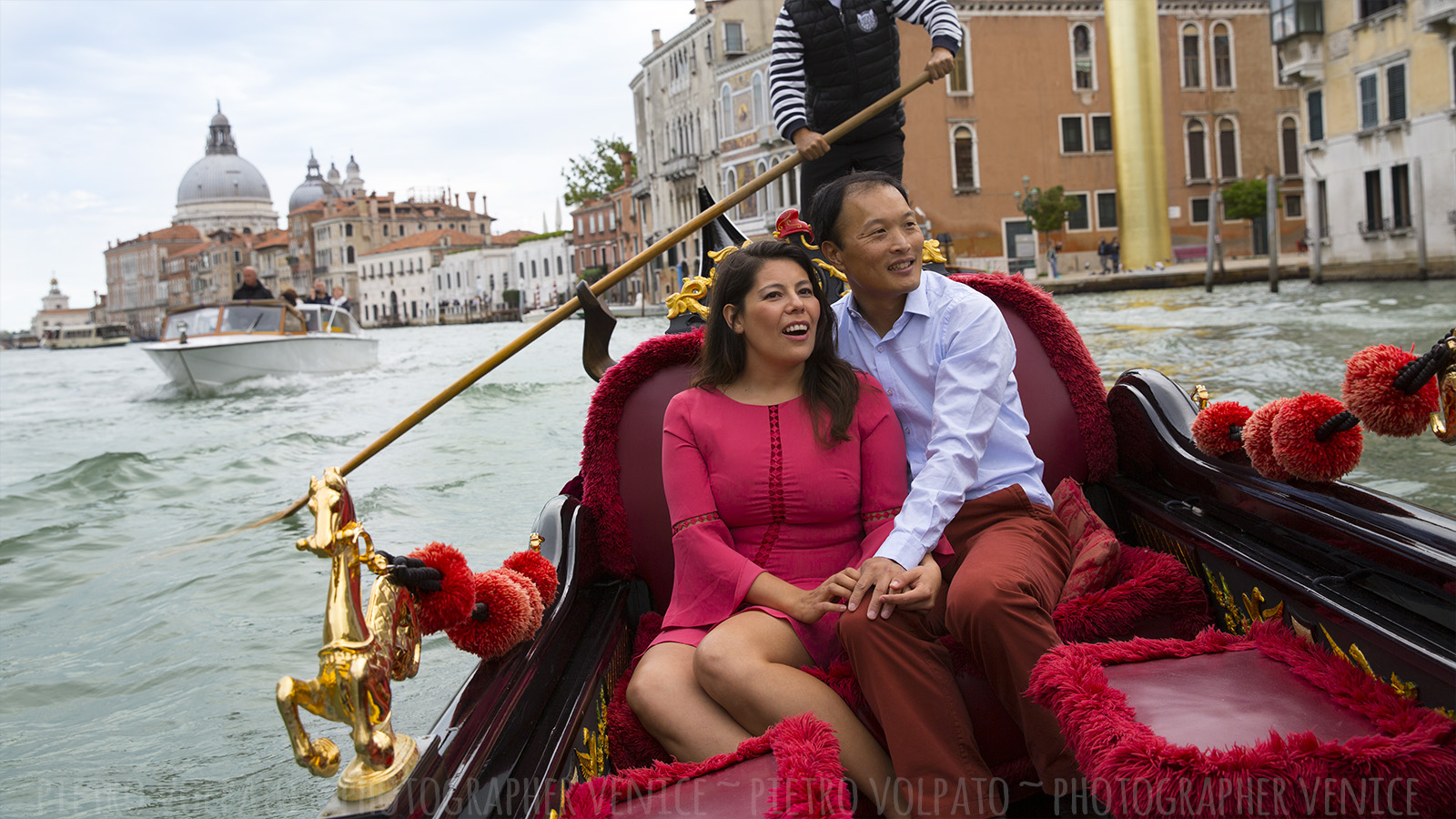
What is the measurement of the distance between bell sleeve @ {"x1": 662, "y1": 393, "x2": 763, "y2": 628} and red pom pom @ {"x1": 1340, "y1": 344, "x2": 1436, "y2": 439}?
2.52 feet

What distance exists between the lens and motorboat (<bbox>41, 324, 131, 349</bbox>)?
201ft

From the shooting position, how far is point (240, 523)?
5.27 meters

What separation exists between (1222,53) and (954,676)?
2752 centimetres

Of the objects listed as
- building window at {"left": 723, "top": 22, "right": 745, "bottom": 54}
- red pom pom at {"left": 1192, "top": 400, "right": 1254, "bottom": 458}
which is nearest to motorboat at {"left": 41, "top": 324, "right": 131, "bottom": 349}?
building window at {"left": 723, "top": 22, "right": 745, "bottom": 54}

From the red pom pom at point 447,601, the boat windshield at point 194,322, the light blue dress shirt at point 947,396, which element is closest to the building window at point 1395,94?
the boat windshield at point 194,322

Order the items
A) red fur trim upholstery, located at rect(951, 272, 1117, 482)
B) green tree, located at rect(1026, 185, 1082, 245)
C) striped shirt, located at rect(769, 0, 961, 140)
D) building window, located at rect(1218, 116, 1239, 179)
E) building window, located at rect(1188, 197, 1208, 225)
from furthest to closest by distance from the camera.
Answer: building window, located at rect(1218, 116, 1239, 179) → building window, located at rect(1188, 197, 1208, 225) → green tree, located at rect(1026, 185, 1082, 245) → striped shirt, located at rect(769, 0, 961, 140) → red fur trim upholstery, located at rect(951, 272, 1117, 482)

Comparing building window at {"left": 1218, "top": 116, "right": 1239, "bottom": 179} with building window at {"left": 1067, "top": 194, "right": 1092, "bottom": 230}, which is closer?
building window at {"left": 1067, "top": 194, "right": 1092, "bottom": 230}

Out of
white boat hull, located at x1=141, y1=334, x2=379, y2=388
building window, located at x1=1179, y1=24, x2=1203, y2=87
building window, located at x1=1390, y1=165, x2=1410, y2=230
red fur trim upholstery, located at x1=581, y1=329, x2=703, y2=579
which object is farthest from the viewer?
building window, located at x1=1179, y1=24, x2=1203, y2=87

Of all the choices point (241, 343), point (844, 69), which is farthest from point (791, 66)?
point (241, 343)

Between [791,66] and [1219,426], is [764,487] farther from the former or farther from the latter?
[791,66]

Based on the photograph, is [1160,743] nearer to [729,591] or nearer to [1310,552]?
[1310,552]

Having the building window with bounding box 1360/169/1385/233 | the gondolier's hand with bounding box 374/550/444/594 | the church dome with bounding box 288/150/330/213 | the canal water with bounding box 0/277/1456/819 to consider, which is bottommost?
the canal water with bounding box 0/277/1456/819

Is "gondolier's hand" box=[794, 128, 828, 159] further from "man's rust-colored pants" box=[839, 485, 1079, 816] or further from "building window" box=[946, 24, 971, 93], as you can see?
"building window" box=[946, 24, 971, 93]

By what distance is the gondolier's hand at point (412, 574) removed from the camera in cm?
109
